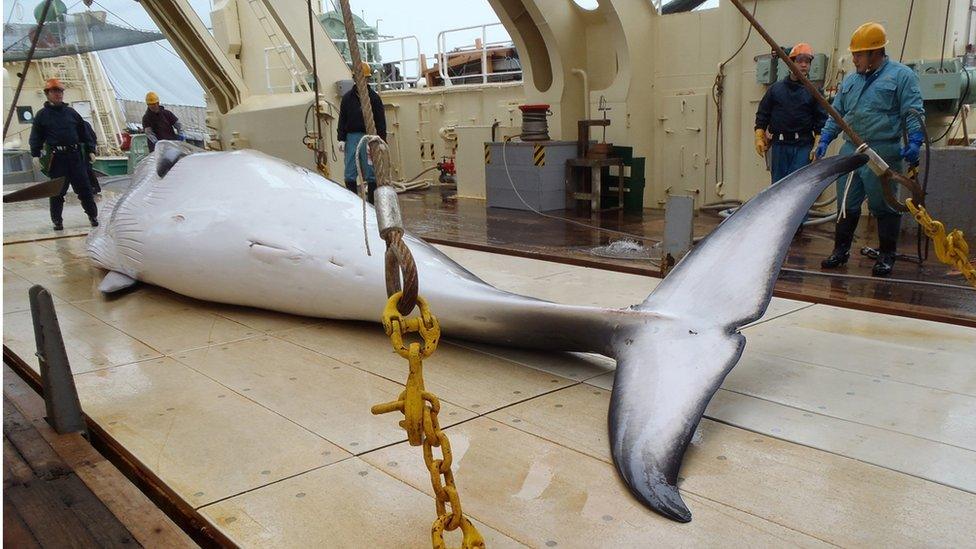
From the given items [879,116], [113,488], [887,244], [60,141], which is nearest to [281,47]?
[60,141]

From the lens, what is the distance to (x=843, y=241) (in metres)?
6.23

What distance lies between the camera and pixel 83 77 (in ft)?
78.9

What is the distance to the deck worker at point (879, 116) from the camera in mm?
5535

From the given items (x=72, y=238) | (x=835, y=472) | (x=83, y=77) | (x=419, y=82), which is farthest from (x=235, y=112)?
(x=835, y=472)

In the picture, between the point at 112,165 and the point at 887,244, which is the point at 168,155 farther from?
the point at 112,165

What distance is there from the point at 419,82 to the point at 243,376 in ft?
44.6

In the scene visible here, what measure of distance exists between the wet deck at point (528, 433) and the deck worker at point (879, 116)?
1.53 m

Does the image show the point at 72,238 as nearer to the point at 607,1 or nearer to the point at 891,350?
the point at 607,1

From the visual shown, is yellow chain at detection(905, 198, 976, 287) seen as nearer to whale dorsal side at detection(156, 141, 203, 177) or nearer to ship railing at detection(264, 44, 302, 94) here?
whale dorsal side at detection(156, 141, 203, 177)

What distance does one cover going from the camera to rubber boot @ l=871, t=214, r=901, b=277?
19.3ft

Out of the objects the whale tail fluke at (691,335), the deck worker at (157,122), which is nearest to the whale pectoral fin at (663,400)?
the whale tail fluke at (691,335)

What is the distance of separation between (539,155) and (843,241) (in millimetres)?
5219

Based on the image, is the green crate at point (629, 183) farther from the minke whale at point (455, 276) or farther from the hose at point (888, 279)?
the minke whale at point (455, 276)

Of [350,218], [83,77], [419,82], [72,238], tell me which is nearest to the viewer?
[350,218]
